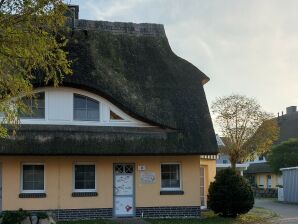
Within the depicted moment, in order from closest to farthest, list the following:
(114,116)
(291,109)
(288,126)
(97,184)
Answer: (97,184)
(114,116)
(288,126)
(291,109)

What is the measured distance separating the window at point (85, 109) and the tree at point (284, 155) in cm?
2830

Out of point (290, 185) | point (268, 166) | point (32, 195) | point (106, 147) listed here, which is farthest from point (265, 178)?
point (32, 195)

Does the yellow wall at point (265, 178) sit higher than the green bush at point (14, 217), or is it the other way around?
the green bush at point (14, 217)

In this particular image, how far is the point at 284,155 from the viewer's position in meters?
46.9

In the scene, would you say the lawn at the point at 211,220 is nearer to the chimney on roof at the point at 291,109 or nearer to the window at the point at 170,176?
the window at the point at 170,176

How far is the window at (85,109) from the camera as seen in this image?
22.5 meters

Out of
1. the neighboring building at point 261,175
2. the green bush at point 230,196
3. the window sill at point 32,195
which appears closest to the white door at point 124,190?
the window sill at point 32,195

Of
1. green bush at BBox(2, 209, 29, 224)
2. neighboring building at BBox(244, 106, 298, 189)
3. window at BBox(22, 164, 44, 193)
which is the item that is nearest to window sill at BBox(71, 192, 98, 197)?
window at BBox(22, 164, 44, 193)

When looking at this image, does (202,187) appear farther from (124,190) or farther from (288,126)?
(288,126)

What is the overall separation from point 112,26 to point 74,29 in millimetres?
2252

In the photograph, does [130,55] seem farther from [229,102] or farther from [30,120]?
[229,102]

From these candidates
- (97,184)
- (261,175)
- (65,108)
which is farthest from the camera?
(261,175)

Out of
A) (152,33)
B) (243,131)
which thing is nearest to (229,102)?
(243,131)

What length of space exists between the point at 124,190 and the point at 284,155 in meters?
27.6
